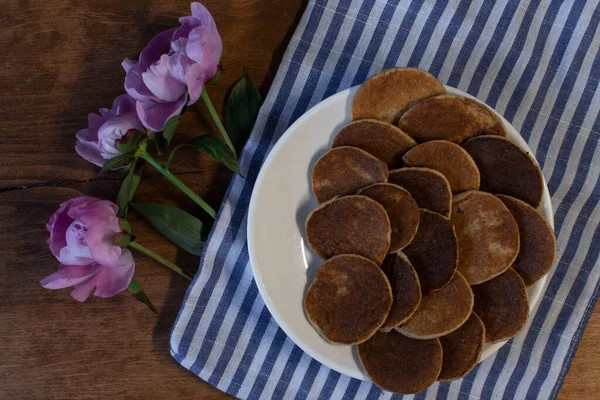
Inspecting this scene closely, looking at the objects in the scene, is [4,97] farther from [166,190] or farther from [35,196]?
[166,190]

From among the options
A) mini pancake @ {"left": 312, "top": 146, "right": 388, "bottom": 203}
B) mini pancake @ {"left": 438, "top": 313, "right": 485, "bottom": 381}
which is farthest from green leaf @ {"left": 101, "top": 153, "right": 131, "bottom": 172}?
mini pancake @ {"left": 438, "top": 313, "right": 485, "bottom": 381}

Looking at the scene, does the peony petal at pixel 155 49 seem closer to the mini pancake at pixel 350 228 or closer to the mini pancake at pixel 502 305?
the mini pancake at pixel 350 228

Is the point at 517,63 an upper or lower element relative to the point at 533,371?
upper

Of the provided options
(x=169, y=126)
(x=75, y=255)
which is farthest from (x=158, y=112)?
(x=75, y=255)

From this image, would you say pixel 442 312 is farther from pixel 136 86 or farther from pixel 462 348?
pixel 136 86

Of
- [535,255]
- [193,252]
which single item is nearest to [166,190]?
[193,252]

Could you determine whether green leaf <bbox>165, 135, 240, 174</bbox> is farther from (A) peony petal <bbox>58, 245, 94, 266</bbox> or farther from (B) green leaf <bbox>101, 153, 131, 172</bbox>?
(A) peony petal <bbox>58, 245, 94, 266</bbox>
